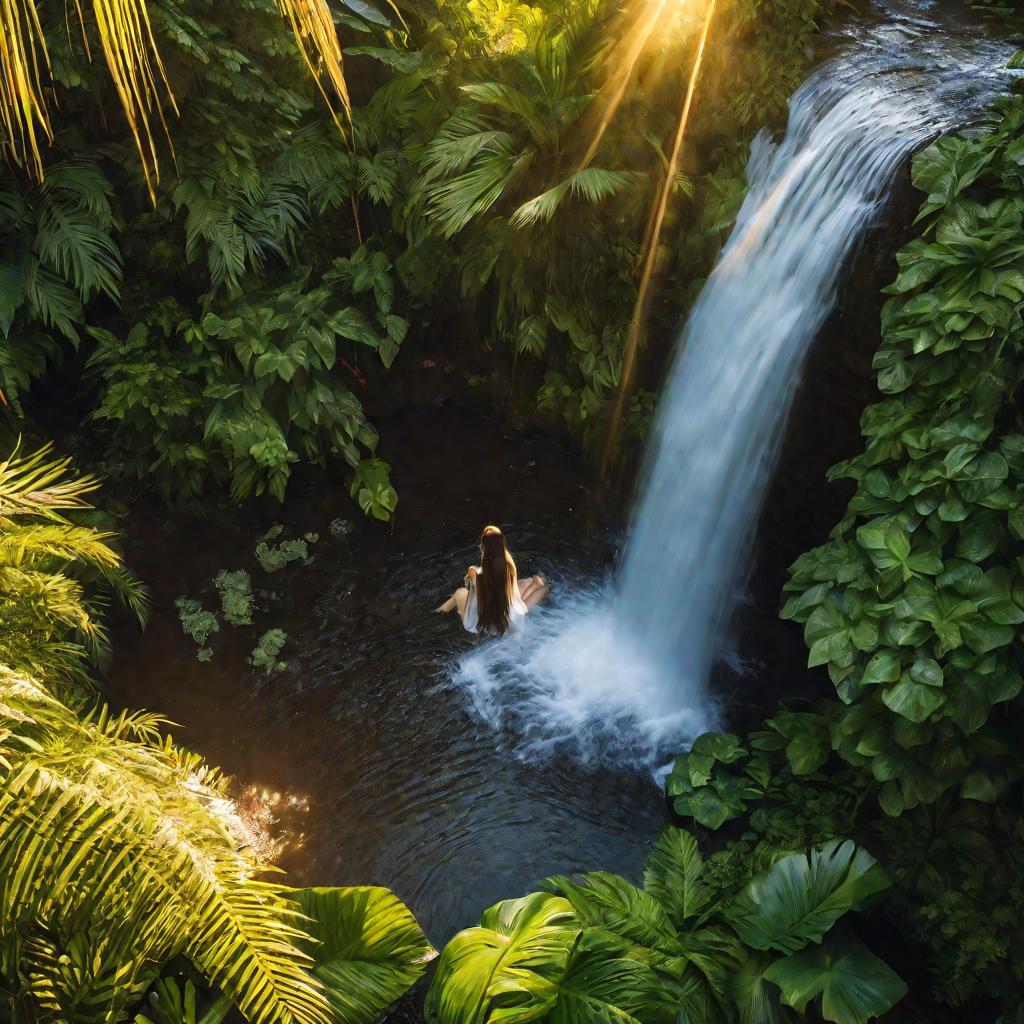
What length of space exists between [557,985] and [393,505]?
458 centimetres

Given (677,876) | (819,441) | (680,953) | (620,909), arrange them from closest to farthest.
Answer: (680,953) → (620,909) → (677,876) → (819,441)

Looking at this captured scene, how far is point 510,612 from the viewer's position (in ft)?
22.2

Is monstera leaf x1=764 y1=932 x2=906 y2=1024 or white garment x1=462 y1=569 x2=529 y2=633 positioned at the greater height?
white garment x1=462 y1=569 x2=529 y2=633

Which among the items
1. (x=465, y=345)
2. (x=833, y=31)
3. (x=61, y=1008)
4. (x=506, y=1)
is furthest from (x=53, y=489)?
(x=833, y=31)

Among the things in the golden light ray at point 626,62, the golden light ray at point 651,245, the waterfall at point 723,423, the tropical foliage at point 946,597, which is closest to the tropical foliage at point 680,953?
the tropical foliage at point 946,597

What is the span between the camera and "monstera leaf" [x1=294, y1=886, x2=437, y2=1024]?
4.30 m

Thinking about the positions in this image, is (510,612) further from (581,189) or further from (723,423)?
(581,189)

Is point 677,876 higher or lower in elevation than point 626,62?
lower

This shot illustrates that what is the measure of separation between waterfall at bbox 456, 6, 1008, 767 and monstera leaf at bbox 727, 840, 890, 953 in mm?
1469

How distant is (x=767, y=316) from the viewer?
6.13 meters

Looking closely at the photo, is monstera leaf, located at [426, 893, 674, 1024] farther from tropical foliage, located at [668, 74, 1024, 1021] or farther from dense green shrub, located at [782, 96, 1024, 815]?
dense green shrub, located at [782, 96, 1024, 815]

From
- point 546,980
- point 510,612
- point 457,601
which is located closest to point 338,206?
point 457,601

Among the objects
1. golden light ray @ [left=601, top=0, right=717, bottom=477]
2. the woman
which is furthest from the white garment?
golden light ray @ [left=601, top=0, right=717, bottom=477]

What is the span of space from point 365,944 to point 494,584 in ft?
9.14
